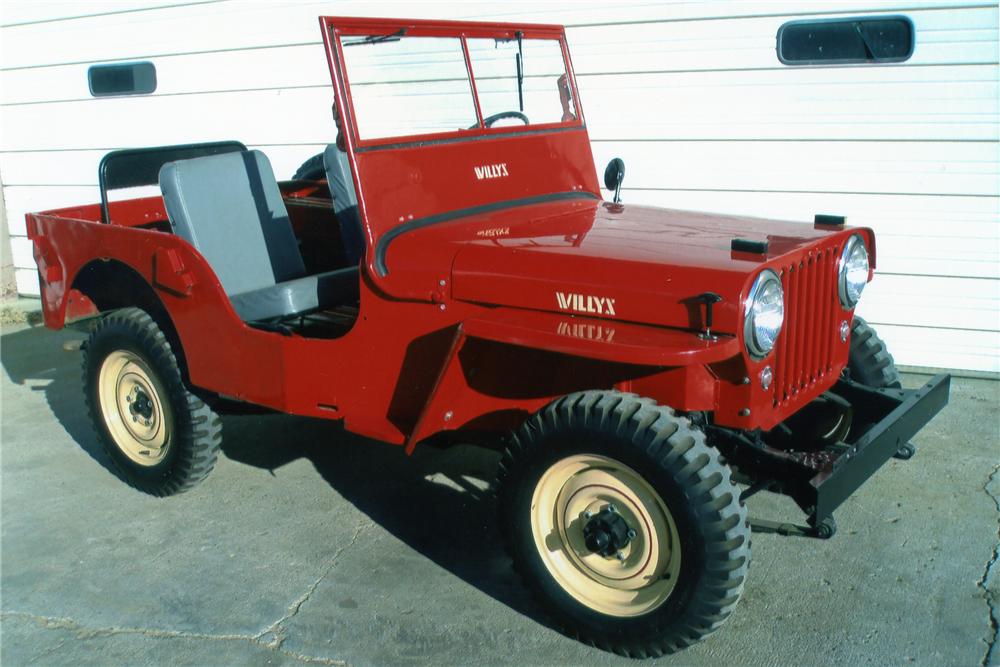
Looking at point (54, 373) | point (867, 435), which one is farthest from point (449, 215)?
point (54, 373)

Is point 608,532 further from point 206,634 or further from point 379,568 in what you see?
point 206,634

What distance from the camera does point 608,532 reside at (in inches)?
112

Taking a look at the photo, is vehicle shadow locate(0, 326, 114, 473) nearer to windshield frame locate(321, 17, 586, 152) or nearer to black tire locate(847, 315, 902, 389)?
windshield frame locate(321, 17, 586, 152)

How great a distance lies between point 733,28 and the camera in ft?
17.3

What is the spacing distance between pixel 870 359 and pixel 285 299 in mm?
2240

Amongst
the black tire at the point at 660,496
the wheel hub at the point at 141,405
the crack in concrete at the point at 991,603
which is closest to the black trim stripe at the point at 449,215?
the black tire at the point at 660,496

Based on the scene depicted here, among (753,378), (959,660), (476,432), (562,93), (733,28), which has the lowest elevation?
(959,660)

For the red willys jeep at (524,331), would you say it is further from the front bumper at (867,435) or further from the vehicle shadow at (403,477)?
the vehicle shadow at (403,477)

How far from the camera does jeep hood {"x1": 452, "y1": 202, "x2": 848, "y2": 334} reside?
8.95 ft

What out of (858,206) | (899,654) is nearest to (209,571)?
(899,654)

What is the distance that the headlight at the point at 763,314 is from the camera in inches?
106

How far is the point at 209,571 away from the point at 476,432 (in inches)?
44.2

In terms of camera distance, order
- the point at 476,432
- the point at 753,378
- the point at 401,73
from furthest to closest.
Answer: the point at 401,73 < the point at 476,432 < the point at 753,378

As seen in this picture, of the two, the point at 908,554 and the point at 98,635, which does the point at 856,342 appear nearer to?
the point at 908,554
